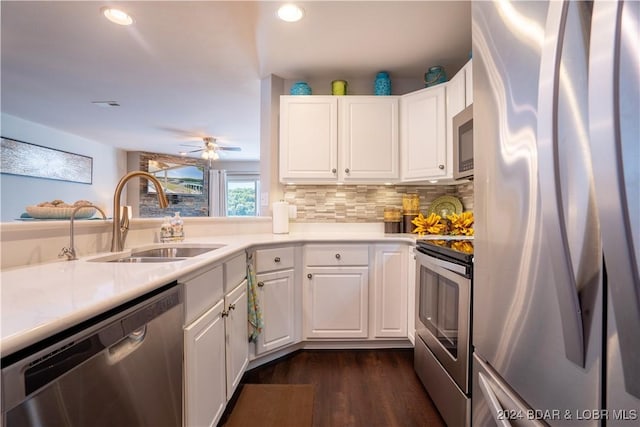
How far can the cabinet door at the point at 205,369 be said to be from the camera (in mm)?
1069

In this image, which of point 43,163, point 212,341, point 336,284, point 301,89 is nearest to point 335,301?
point 336,284

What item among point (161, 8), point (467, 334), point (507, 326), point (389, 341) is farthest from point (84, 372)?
point (161, 8)

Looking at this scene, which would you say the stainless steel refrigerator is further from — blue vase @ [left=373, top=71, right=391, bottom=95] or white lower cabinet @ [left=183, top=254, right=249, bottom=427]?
blue vase @ [left=373, top=71, right=391, bottom=95]

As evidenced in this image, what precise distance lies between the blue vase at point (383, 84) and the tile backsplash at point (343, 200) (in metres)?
0.85

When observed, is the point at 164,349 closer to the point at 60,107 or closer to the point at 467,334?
the point at 467,334

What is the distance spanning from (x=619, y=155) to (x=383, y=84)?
2.47 m

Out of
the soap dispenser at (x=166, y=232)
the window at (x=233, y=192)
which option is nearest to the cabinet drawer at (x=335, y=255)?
the soap dispenser at (x=166, y=232)

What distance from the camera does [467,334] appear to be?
125 cm

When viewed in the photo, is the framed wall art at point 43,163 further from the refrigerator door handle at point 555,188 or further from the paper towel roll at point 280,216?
the refrigerator door handle at point 555,188

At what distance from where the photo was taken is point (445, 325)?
150cm

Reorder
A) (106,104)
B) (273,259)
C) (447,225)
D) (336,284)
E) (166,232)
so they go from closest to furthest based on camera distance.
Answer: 1. (166,232)
2. (273,259)
3. (336,284)
4. (447,225)
5. (106,104)

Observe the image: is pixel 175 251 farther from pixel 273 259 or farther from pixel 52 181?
pixel 52 181

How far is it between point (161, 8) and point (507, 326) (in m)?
2.59

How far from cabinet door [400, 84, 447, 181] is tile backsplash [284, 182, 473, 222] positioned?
32 centimetres
